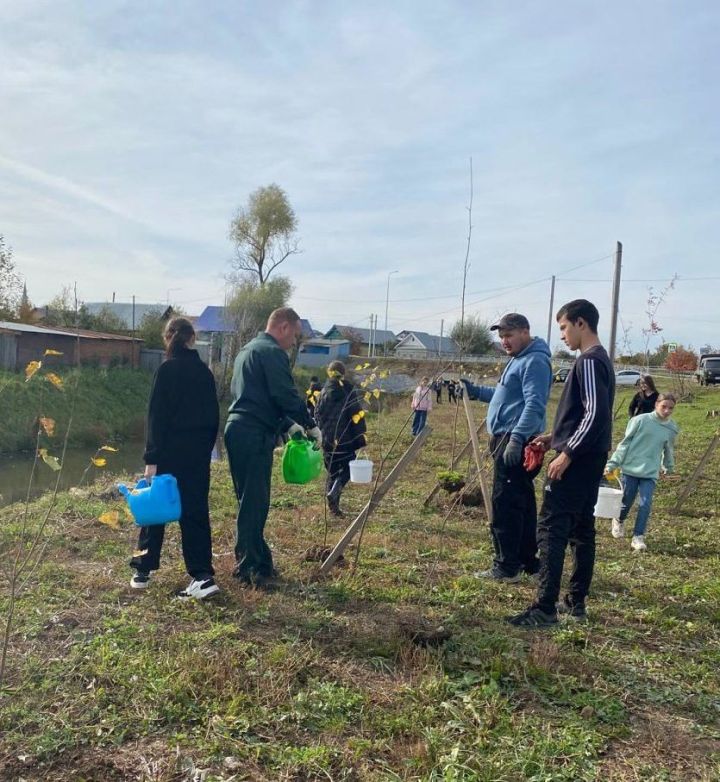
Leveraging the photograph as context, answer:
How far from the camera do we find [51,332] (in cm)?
2136

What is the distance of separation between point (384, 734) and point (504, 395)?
7.98 feet

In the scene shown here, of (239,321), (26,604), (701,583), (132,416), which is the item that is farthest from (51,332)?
(701,583)

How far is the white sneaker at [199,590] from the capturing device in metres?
3.75

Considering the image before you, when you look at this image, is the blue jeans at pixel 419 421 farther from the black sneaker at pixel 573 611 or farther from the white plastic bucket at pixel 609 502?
the black sneaker at pixel 573 611

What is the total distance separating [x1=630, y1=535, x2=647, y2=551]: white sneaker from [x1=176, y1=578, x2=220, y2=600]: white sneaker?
11.6 ft

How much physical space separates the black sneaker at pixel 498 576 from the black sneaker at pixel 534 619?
2.61ft

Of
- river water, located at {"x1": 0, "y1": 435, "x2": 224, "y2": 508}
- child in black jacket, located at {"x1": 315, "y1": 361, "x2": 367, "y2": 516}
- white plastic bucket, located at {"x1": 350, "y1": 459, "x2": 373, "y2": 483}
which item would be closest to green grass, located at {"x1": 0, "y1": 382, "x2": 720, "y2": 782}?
child in black jacket, located at {"x1": 315, "y1": 361, "x2": 367, "y2": 516}

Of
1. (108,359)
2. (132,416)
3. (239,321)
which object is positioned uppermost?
(239,321)

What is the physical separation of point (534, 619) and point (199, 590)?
1935mm

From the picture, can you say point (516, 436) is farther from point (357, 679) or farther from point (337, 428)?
point (337, 428)

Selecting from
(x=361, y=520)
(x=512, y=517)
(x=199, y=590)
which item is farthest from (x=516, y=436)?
(x=199, y=590)

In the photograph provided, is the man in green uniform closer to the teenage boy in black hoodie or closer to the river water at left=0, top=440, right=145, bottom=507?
the teenage boy in black hoodie

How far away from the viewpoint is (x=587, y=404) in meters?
3.35

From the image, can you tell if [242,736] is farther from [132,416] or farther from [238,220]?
[238,220]
